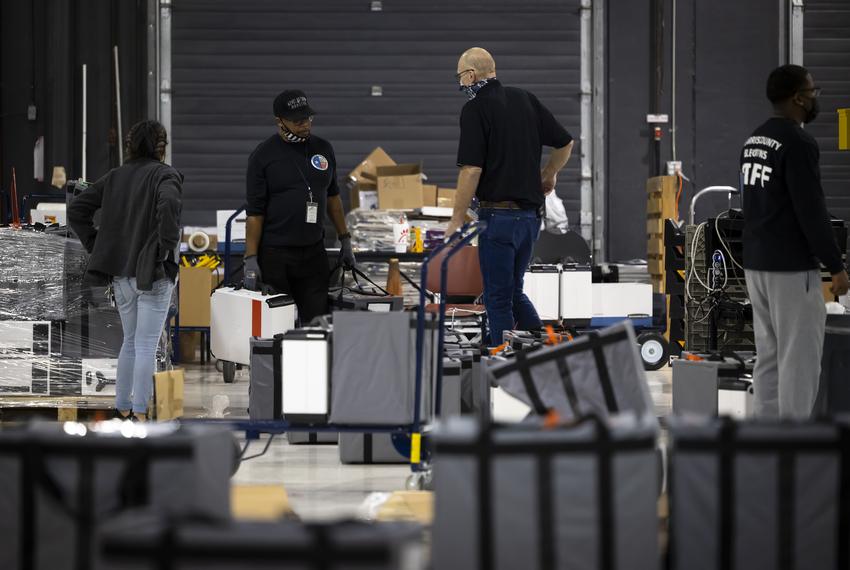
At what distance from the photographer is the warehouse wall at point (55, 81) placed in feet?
35.3

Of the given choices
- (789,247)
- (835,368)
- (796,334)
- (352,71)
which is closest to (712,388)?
(835,368)

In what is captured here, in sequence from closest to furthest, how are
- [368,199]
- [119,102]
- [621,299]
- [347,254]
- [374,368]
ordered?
[374,368] → [347,254] → [621,299] → [368,199] → [119,102]

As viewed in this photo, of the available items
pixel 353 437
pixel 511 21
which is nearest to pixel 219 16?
pixel 511 21

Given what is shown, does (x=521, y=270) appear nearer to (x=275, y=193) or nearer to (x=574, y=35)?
(x=275, y=193)

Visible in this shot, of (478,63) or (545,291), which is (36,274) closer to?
(478,63)

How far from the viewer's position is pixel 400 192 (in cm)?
977

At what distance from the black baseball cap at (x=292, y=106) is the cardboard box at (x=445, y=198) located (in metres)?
4.24

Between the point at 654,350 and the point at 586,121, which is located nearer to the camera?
the point at 654,350

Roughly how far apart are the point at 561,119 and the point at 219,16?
334cm

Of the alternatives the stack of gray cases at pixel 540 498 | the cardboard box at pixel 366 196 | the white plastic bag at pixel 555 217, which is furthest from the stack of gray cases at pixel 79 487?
the white plastic bag at pixel 555 217

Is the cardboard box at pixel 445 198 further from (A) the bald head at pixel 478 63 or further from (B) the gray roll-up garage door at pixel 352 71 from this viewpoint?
(A) the bald head at pixel 478 63

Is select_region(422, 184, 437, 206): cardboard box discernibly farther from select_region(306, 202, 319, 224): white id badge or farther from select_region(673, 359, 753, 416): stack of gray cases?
select_region(673, 359, 753, 416): stack of gray cases

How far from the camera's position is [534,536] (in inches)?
97.0

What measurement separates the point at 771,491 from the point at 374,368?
80.2 inches
